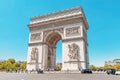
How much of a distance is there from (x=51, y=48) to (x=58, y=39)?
296 cm

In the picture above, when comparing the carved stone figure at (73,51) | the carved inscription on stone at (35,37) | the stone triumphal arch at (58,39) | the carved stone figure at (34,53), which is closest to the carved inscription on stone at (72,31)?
the stone triumphal arch at (58,39)

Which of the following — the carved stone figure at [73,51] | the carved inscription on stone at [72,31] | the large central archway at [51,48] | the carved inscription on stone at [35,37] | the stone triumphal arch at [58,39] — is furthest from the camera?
the carved inscription on stone at [35,37]

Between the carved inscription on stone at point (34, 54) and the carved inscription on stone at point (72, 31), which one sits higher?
the carved inscription on stone at point (72, 31)

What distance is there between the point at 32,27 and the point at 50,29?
17.4 ft

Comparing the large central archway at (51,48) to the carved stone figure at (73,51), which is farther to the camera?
the large central archway at (51,48)

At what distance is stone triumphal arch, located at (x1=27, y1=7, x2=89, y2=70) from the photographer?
29172mm

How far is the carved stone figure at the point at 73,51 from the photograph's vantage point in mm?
28919

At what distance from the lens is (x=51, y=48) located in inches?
1443

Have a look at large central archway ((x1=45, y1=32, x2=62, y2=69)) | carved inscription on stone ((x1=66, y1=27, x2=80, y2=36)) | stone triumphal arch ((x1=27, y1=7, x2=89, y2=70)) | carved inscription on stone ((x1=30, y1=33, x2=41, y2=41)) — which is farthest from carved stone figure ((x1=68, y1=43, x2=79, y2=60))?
carved inscription on stone ((x1=30, y1=33, x2=41, y2=41))

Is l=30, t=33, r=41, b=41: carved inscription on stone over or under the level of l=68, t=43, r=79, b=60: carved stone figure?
over

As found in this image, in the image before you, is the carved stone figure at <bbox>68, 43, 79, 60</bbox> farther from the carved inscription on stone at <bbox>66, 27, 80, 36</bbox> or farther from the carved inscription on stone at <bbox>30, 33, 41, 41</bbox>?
the carved inscription on stone at <bbox>30, 33, 41, 41</bbox>

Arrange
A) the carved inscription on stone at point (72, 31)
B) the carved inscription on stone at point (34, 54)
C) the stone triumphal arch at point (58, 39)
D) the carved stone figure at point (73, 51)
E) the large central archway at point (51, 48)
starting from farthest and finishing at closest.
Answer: the large central archway at point (51, 48), the carved inscription on stone at point (34, 54), the carved inscription on stone at point (72, 31), the stone triumphal arch at point (58, 39), the carved stone figure at point (73, 51)

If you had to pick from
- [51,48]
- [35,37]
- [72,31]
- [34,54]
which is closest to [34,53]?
[34,54]

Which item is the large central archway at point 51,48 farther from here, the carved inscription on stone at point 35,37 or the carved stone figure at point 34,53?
the carved stone figure at point 34,53
